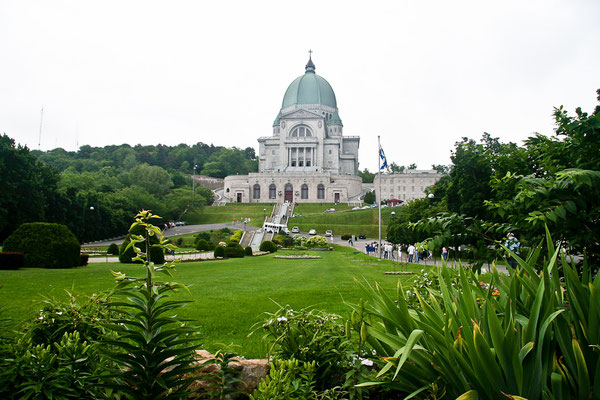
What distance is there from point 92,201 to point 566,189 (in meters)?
47.5

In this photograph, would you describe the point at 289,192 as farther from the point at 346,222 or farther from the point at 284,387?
the point at 284,387

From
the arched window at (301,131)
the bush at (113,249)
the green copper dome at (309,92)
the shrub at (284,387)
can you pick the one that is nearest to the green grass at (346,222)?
the arched window at (301,131)

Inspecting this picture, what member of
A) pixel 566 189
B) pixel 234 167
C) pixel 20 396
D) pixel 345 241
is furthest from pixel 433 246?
pixel 234 167

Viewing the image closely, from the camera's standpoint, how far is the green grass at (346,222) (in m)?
55.1

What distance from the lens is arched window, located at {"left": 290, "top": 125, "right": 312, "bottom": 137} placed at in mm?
89113

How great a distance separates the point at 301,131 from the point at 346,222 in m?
35.3

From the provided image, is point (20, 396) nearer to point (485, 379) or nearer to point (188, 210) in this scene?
point (485, 379)

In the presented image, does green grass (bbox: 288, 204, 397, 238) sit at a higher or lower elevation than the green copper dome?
lower

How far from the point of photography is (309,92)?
9300 centimetres

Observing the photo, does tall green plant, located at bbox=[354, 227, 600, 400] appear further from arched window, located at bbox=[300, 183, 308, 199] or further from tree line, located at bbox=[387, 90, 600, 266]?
arched window, located at bbox=[300, 183, 308, 199]

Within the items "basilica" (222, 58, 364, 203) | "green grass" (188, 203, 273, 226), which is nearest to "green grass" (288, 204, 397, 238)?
"green grass" (188, 203, 273, 226)

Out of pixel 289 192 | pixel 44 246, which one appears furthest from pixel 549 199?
pixel 289 192

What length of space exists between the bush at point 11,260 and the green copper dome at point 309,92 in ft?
267

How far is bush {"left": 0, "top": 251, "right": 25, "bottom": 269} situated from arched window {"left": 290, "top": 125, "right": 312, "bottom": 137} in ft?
252
